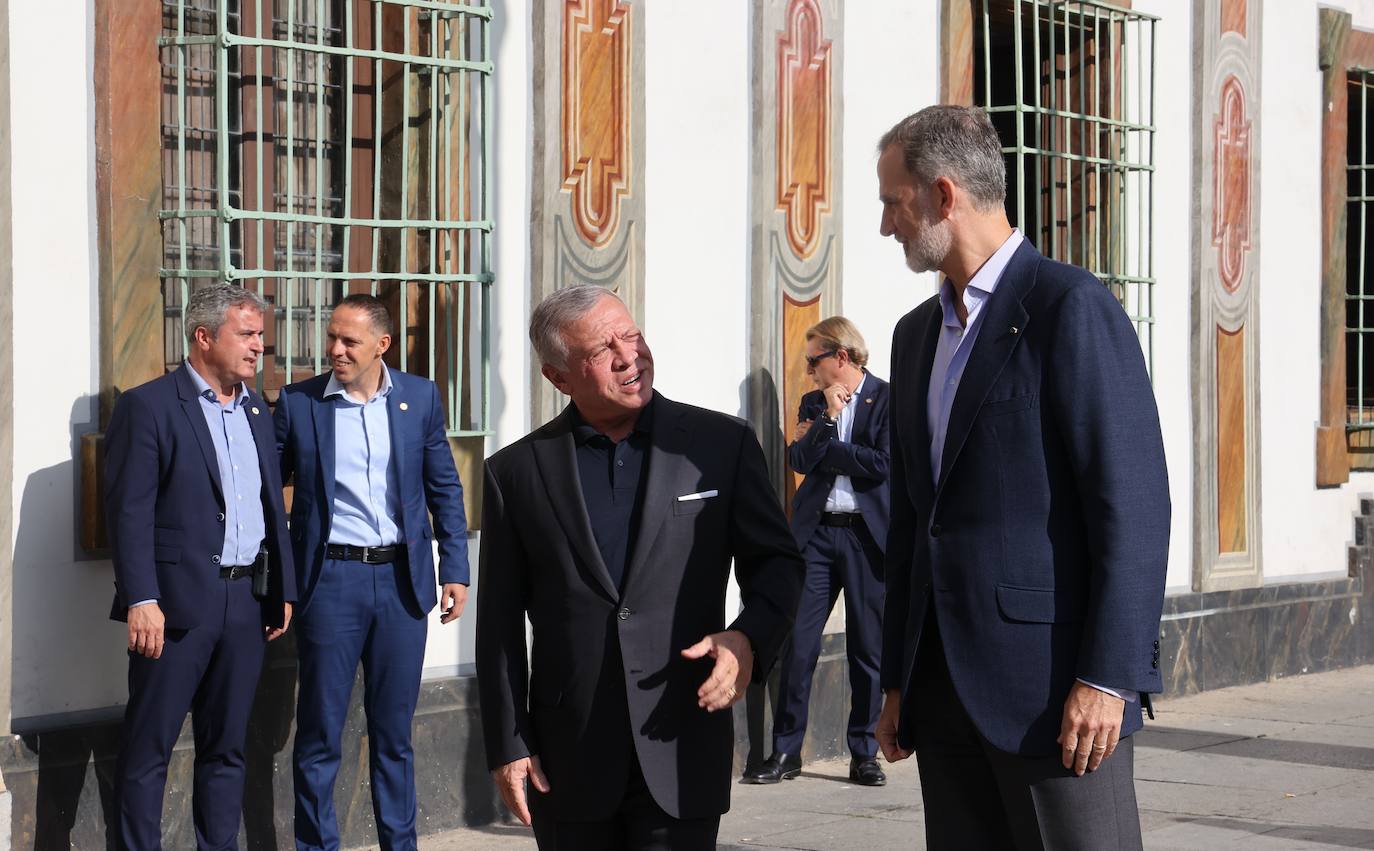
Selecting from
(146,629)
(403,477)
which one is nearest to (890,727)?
(146,629)

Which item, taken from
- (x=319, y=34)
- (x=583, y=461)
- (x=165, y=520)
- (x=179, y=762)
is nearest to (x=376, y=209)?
(x=319, y=34)

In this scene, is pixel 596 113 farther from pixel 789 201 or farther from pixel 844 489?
pixel 844 489

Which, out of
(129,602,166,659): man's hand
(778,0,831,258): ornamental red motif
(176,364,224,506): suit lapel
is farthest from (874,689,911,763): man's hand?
(778,0,831,258): ornamental red motif

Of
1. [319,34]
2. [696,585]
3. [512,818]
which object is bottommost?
[512,818]

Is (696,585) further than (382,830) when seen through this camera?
No

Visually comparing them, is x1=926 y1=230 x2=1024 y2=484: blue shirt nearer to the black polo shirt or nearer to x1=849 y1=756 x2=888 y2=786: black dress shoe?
the black polo shirt

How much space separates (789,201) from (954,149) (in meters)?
4.79

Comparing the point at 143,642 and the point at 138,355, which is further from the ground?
the point at 138,355

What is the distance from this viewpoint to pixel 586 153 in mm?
7461

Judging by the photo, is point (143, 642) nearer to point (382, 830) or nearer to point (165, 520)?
point (165, 520)

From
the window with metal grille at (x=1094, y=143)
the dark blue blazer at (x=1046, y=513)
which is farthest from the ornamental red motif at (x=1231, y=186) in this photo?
the dark blue blazer at (x=1046, y=513)

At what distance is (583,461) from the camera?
12.7 feet

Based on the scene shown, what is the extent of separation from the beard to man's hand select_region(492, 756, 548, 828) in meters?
1.19

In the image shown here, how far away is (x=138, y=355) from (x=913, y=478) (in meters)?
3.20
